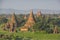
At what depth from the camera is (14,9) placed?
2.69m

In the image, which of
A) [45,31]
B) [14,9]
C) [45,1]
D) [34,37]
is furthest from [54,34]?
[14,9]

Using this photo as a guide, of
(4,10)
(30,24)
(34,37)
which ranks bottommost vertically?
(34,37)

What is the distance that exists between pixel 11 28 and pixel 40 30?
45cm

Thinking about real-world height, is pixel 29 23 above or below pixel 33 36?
above

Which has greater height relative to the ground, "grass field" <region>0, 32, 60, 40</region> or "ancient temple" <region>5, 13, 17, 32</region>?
"ancient temple" <region>5, 13, 17, 32</region>

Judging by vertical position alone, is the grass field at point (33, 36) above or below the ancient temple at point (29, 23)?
below

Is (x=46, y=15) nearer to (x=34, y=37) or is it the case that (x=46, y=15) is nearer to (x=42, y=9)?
(x=42, y=9)

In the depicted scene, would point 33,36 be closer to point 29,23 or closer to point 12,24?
point 29,23

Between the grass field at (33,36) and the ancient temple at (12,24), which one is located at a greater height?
the ancient temple at (12,24)

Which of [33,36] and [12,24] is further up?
[12,24]

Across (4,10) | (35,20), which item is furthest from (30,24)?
(4,10)

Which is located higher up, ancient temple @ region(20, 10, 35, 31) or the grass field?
ancient temple @ region(20, 10, 35, 31)

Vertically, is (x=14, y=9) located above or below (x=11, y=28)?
above

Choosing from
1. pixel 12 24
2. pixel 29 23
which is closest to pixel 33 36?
pixel 29 23
